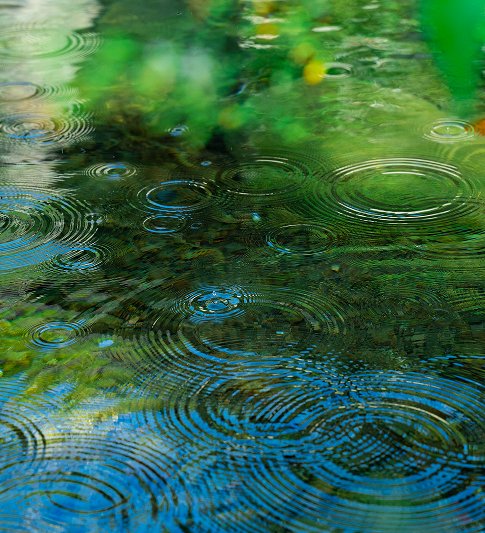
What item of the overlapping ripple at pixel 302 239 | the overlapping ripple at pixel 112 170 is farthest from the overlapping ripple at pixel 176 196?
the overlapping ripple at pixel 302 239

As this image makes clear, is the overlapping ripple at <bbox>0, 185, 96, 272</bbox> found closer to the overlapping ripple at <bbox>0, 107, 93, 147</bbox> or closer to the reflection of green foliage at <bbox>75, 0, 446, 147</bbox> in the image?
the overlapping ripple at <bbox>0, 107, 93, 147</bbox>

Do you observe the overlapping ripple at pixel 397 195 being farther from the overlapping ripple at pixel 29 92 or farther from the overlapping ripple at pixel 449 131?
the overlapping ripple at pixel 29 92

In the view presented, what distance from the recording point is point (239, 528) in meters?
1.11

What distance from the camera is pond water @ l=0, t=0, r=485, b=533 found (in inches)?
47.0

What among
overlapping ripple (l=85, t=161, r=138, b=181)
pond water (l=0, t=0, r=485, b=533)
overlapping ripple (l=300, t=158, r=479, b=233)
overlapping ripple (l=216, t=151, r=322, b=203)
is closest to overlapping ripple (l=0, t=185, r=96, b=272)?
pond water (l=0, t=0, r=485, b=533)

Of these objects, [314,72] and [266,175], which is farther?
[314,72]

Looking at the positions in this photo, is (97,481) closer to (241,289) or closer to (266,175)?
(241,289)

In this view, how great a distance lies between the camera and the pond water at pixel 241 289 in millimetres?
1194

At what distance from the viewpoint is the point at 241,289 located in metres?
1.67

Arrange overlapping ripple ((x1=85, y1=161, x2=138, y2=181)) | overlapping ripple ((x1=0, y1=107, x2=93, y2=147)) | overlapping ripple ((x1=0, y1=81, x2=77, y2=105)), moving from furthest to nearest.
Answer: overlapping ripple ((x1=0, y1=81, x2=77, y2=105)) → overlapping ripple ((x1=0, y1=107, x2=93, y2=147)) → overlapping ripple ((x1=85, y1=161, x2=138, y2=181))

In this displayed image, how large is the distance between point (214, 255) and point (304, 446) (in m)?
0.65

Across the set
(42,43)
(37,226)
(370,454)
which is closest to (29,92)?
(42,43)

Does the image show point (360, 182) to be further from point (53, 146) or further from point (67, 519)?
point (67, 519)

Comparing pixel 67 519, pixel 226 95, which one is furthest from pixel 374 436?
pixel 226 95
